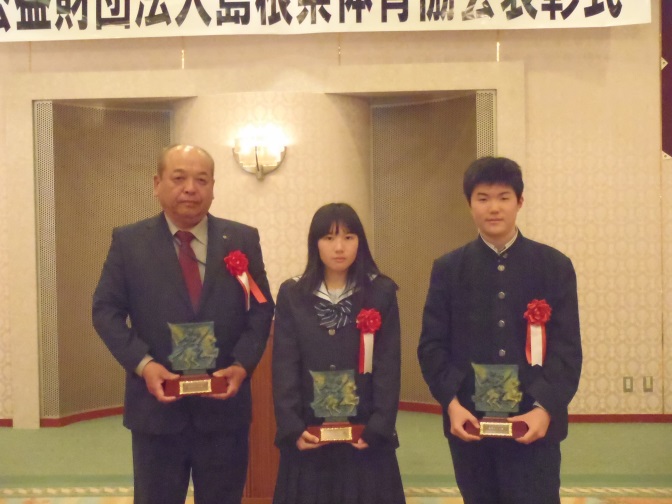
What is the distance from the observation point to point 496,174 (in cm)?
239

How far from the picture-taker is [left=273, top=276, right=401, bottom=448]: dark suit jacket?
2492mm

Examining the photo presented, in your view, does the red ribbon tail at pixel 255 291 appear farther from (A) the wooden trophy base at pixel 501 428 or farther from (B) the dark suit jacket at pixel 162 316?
(A) the wooden trophy base at pixel 501 428

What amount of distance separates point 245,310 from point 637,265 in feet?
13.1

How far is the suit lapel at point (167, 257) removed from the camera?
8.13ft

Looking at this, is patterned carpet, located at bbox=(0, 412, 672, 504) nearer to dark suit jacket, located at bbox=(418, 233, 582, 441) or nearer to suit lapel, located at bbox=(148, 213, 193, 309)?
dark suit jacket, located at bbox=(418, 233, 582, 441)

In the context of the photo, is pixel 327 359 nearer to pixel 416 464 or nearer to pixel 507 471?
pixel 507 471

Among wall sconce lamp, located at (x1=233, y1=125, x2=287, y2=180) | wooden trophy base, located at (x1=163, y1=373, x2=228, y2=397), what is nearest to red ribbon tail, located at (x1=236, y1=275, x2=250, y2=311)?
wooden trophy base, located at (x1=163, y1=373, x2=228, y2=397)

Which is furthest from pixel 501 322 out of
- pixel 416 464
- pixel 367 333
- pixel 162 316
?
Result: pixel 416 464

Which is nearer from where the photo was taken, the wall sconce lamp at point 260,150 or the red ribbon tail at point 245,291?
the red ribbon tail at point 245,291

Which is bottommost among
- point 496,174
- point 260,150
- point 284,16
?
point 496,174

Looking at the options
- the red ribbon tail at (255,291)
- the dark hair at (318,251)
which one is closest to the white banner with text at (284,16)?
the dark hair at (318,251)

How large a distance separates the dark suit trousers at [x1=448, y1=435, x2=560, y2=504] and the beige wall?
3.40 metres

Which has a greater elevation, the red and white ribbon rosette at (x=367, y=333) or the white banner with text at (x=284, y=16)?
the white banner with text at (x=284, y=16)

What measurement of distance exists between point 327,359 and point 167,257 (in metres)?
0.61
